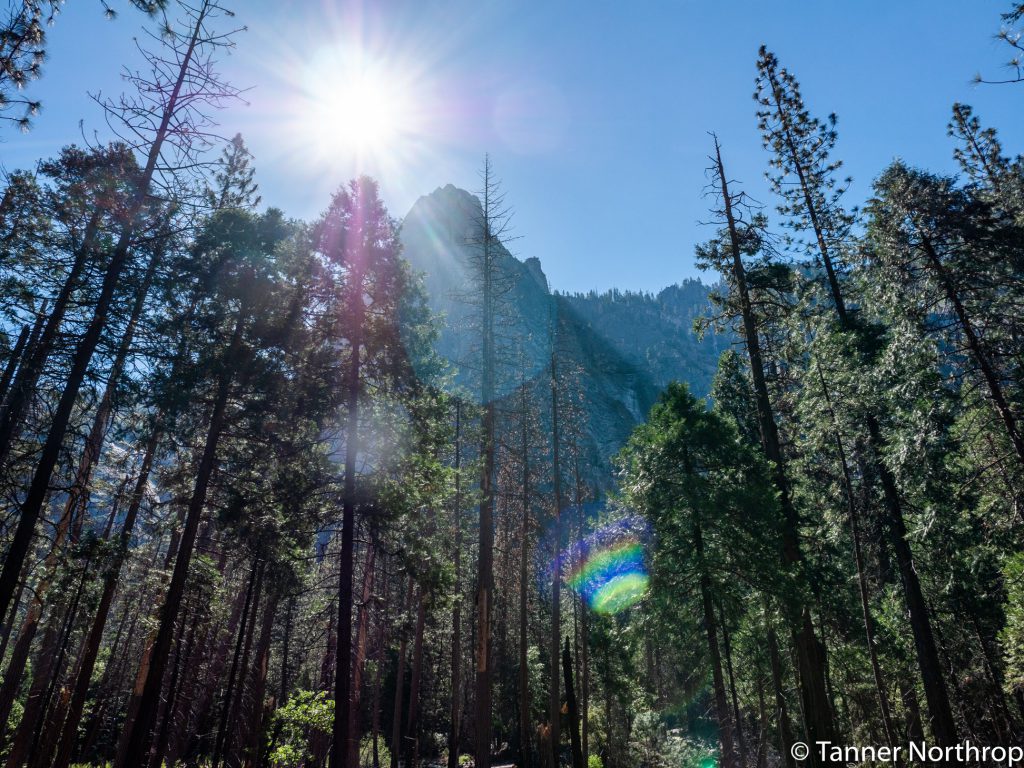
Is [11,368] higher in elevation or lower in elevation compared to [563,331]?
lower

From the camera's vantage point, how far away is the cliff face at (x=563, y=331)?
1764 centimetres

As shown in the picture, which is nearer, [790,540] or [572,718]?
[790,540]

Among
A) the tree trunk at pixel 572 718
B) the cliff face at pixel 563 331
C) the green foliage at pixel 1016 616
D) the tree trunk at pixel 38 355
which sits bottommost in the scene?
the tree trunk at pixel 572 718

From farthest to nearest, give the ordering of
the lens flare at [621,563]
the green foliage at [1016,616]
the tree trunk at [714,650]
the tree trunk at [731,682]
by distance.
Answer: the lens flare at [621,563]
the tree trunk at [731,682]
the green foliage at [1016,616]
the tree trunk at [714,650]

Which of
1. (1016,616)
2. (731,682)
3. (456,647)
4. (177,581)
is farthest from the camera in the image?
(456,647)

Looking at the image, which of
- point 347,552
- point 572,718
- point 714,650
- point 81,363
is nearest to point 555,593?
point 572,718

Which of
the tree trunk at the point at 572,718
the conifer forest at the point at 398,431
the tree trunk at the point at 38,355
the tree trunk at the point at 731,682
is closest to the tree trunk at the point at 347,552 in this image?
the conifer forest at the point at 398,431

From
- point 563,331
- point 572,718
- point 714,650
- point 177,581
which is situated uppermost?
point 563,331

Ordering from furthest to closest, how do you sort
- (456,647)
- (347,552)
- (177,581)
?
(456,647), (177,581), (347,552)

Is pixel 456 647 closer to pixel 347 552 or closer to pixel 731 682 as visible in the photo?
pixel 731 682

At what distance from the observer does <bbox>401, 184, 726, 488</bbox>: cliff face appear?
1764 centimetres

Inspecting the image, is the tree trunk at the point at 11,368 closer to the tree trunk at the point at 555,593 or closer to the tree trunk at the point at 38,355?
the tree trunk at the point at 38,355

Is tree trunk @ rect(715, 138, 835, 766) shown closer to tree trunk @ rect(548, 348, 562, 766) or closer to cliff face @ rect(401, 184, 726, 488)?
cliff face @ rect(401, 184, 726, 488)

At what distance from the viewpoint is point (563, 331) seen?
105 ft
